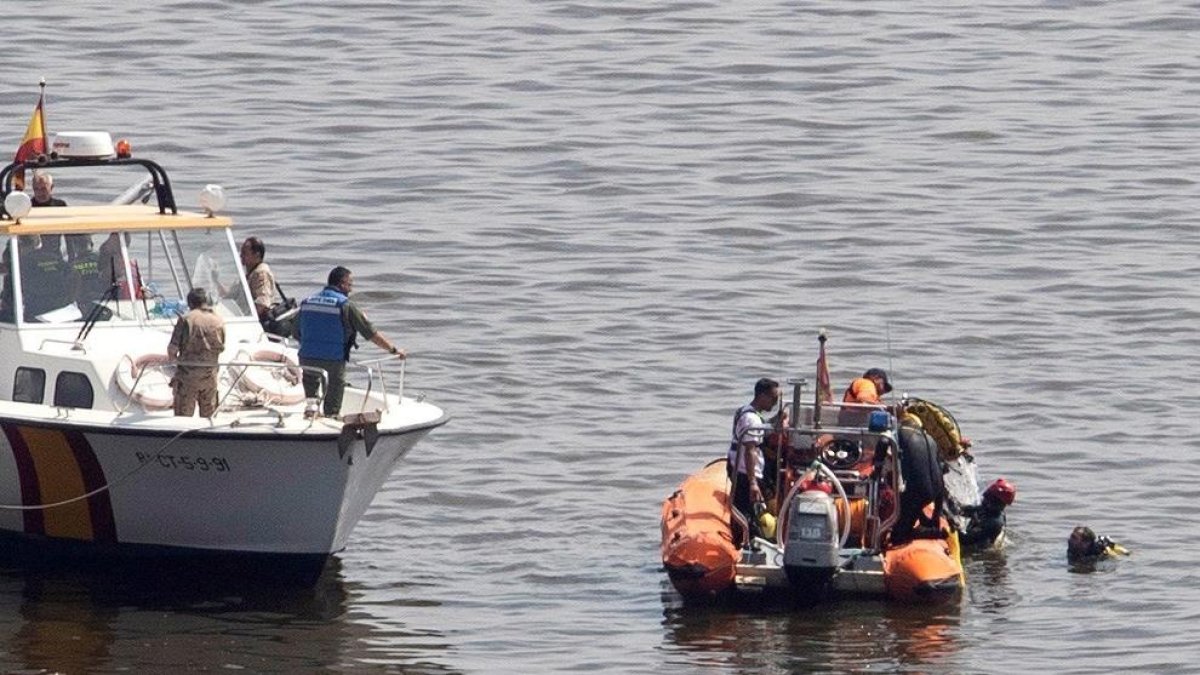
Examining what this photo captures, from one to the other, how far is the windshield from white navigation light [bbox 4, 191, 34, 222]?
164 millimetres

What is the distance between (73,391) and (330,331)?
1.75 metres

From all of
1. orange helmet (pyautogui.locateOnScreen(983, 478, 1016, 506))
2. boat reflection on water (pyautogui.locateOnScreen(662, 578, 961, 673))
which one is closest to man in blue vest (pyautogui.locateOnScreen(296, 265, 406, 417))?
boat reflection on water (pyautogui.locateOnScreen(662, 578, 961, 673))

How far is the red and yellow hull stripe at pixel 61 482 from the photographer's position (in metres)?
16.3

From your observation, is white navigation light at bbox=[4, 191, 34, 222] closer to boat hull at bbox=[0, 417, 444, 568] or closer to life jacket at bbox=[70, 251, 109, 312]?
life jacket at bbox=[70, 251, 109, 312]

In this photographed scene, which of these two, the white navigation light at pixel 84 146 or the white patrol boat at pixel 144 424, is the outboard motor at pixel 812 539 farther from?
the white navigation light at pixel 84 146

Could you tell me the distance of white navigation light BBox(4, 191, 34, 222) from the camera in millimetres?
17266

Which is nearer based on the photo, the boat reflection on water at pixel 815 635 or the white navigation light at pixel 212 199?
the boat reflection on water at pixel 815 635

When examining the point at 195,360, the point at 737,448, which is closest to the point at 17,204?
the point at 195,360

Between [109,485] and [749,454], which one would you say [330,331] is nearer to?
[109,485]

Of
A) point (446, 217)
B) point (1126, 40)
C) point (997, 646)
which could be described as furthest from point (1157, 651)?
point (1126, 40)

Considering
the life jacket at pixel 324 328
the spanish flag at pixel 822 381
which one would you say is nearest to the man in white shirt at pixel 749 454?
the spanish flag at pixel 822 381

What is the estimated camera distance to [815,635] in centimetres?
1609

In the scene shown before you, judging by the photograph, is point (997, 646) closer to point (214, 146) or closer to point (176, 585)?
point (176, 585)

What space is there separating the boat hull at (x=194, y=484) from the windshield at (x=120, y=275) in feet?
3.97
